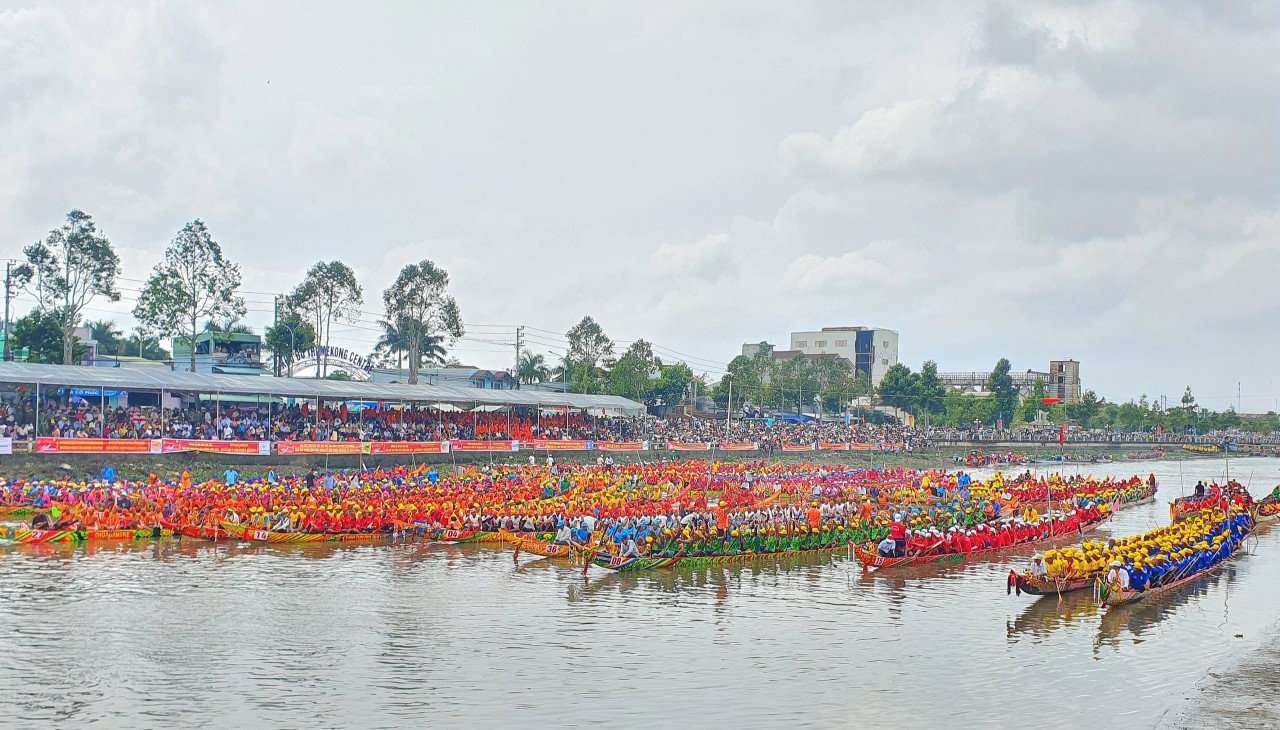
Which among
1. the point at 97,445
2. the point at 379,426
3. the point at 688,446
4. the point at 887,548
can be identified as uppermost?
the point at 379,426

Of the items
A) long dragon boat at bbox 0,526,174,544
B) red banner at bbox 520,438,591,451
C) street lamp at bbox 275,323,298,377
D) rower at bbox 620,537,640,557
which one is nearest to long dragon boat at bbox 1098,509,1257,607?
rower at bbox 620,537,640,557

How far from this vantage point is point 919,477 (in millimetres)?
56781

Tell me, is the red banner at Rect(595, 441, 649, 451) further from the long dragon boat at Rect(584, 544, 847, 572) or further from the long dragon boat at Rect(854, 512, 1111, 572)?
the long dragon boat at Rect(854, 512, 1111, 572)

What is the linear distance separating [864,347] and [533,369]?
49.1 m

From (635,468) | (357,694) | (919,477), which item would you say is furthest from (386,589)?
(919,477)

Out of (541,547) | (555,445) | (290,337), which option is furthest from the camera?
(290,337)

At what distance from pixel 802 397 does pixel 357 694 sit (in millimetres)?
93852

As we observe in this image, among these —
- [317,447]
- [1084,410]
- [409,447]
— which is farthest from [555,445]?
[1084,410]

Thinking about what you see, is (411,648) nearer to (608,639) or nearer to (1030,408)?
(608,639)

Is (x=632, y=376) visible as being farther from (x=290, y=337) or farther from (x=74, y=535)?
(x=74, y=535)

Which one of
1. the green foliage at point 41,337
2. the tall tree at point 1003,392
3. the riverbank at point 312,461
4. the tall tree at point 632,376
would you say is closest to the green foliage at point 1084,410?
the tall tree at point 1003,392

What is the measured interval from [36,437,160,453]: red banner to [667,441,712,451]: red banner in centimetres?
3299

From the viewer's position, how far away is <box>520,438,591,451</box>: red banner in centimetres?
5719

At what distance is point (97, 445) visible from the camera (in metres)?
39.4
